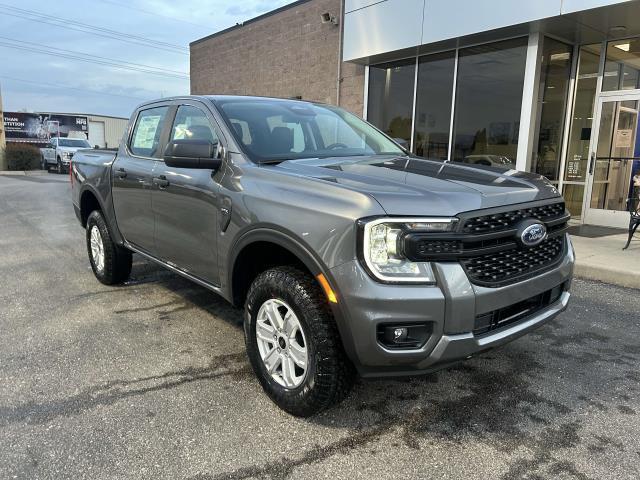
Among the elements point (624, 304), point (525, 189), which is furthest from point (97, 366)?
point (624, 304)

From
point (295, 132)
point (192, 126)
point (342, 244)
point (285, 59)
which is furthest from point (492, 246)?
point (285, 59)

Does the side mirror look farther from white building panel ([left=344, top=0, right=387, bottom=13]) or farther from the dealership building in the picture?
white building panel ([left=344, top=0, right=387, bottom=13])

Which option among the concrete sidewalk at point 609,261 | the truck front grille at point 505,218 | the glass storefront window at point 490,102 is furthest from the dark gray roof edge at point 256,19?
the truck front grille at point 505,218

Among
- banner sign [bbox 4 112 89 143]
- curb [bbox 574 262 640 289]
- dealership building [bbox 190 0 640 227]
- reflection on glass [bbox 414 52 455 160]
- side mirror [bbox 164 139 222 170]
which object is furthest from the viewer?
banner sign [bbox 4 112 89 143]

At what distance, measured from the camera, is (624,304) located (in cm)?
516

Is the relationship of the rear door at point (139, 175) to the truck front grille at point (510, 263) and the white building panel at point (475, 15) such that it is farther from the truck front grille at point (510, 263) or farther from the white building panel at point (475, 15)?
the white building panel at point (475, 15)

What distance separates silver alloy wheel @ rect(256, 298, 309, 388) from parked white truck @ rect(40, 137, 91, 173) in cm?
2678

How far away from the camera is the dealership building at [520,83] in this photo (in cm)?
894

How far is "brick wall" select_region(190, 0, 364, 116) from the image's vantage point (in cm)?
1339

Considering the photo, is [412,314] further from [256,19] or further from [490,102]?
[256,19]

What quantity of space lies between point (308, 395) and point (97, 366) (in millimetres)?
1720

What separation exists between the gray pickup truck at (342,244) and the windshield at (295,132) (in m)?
0.02

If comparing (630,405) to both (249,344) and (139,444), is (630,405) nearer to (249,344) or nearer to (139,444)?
(249,344)

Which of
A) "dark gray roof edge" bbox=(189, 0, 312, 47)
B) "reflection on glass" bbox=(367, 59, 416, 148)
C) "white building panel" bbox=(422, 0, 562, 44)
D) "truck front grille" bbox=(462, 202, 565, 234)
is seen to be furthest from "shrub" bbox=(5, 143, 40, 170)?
"truck front grille" bbox=(462, 202, 565, 234)
